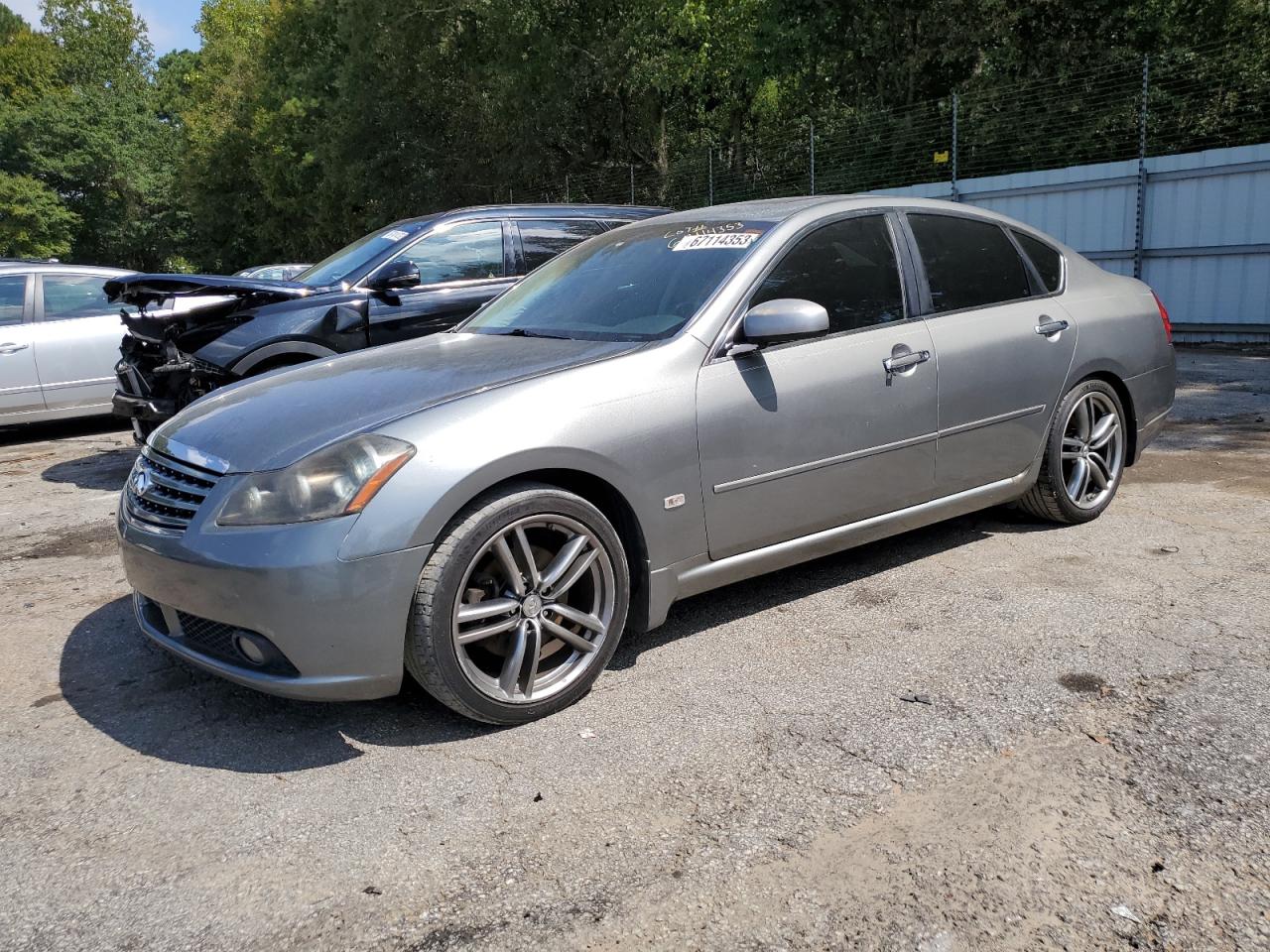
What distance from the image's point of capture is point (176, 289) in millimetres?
6746

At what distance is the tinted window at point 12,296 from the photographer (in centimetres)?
879

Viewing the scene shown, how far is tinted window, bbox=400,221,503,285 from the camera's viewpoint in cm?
739

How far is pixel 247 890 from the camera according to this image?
98.3 inches

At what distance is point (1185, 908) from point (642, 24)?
1013 inches

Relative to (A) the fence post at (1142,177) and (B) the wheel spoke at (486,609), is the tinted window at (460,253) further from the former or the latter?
(A) the fence post at (1142,177)

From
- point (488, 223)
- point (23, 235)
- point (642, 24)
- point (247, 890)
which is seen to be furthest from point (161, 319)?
point (23, 235)

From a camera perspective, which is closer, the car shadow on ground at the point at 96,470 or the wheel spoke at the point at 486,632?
the wheel spoke at the point at 486,632

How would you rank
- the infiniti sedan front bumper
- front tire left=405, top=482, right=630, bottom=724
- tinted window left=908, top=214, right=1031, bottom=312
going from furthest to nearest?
tinted window left=908, top=214, right=1031, bottom=312 < front tire left=405, top=482, right=630, bottom=724 < the infiniti sedan front bumper

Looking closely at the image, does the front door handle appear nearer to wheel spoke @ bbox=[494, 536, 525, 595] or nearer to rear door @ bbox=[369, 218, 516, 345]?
wheel spoke @ bbox=[494, 536, 525, 595]

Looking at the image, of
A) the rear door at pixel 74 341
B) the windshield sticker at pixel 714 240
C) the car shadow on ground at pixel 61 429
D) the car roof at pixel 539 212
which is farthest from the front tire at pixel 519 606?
the car shadow on ground at pixel 61 429

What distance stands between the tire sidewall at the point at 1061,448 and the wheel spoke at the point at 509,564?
2817mm

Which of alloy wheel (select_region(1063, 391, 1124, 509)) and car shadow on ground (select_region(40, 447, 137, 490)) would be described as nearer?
alloy wheel (select_region(1063, 391, 1124, 509))

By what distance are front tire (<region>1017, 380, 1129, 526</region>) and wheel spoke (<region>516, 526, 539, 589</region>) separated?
→ 2.74m

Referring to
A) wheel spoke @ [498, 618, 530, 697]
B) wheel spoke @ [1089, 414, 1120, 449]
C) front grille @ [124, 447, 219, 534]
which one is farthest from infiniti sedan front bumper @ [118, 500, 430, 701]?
wheel spoke @ [1089, 414, 1120, 449]
